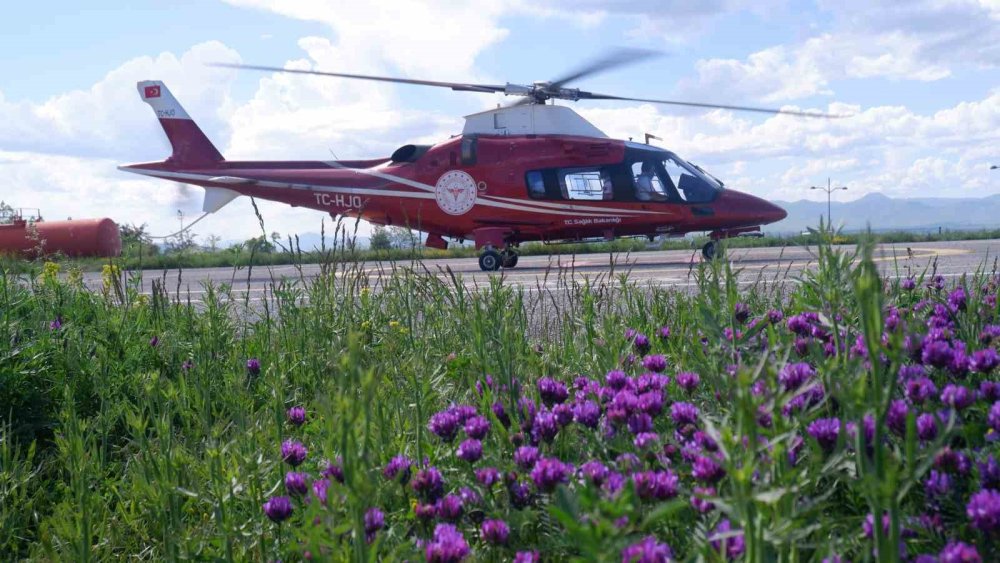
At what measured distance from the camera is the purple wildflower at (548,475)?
Result: 49.3 inches

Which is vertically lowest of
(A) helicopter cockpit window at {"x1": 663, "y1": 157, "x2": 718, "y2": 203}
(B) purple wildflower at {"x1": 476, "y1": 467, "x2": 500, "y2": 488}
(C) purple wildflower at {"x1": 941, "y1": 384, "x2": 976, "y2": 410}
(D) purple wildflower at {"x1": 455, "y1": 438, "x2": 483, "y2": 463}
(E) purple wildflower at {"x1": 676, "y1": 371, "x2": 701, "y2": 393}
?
(B) purple wildflower at {"x1": 476, "y1": 467, "x2": 500, "y2": 488}

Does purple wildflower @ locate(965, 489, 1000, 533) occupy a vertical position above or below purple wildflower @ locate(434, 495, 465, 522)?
above

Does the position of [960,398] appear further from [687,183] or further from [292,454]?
[687,183]

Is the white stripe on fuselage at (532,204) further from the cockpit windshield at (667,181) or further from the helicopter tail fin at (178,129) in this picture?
the helicopter tail fin at (178,129)

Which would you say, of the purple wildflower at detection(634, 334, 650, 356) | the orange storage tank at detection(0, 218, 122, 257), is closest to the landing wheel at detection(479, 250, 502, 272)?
the purple wildflower at detection(634, 334, 650, 356)

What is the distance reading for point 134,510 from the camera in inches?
88.3

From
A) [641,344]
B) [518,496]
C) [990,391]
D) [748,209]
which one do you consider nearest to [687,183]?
[748,209]

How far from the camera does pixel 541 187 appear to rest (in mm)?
12531

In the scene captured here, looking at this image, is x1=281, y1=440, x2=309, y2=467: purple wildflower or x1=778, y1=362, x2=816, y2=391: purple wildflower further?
x1=281, y1=440, x2=309, y2=467: purple wildflower

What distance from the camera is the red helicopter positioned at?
1238 centimetres

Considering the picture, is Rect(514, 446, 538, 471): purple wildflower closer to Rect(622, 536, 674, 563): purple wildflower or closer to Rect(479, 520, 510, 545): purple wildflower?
Rect(479, 520, 510, 545): purple wildflower

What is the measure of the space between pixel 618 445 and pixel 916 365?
62 cm

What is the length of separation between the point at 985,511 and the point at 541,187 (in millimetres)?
11636

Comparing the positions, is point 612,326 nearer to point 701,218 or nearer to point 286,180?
point 701,218
